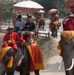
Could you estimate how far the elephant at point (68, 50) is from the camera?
7.91 metres

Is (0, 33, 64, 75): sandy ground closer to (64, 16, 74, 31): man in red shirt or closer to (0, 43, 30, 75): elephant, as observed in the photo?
(0, 43, 30, 75): elephant

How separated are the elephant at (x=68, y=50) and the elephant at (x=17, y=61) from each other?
1.39 m

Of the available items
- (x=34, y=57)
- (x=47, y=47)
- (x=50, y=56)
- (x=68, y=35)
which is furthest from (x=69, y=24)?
(x=47, y=47)

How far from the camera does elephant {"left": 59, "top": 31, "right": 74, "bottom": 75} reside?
26.0ft

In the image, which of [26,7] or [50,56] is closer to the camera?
[26,7]

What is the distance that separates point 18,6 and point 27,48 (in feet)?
15.0

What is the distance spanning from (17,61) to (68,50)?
5.41ft

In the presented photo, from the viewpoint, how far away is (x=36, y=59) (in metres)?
10.0

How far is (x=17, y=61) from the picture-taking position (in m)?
8.97

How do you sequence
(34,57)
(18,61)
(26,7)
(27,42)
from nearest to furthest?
(18,61), (27,42), (34,57), (26,7)

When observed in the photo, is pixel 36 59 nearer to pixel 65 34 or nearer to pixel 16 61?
pixel 16 61

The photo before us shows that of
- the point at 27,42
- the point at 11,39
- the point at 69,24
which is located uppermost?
the point at 69,24

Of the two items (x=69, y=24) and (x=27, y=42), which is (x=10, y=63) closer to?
(x=27, y=42)

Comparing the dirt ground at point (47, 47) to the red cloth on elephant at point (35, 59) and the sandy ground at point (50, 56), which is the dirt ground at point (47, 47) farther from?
the red cloth on elephant at point (35, 59)
